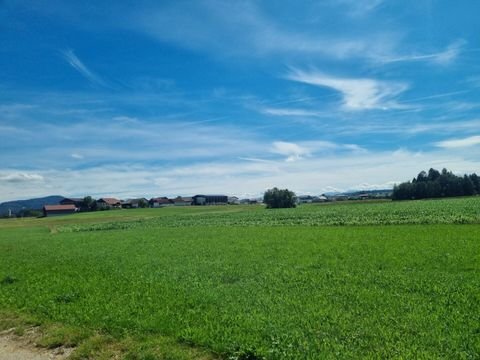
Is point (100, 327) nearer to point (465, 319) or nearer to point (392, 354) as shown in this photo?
point (392, 354)

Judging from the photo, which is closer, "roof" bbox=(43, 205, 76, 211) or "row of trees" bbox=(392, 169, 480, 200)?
"row of trees" bbox=(392, 169, 480, 200)

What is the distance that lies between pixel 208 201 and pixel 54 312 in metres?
185

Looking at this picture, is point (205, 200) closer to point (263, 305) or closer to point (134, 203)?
point (134, 203)

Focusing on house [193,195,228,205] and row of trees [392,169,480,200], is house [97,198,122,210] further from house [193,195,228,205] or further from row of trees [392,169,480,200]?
row of trees [392,169,480,200]

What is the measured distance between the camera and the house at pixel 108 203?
15475 cm

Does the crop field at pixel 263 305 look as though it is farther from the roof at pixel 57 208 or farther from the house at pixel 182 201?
the house at pixel 182 201

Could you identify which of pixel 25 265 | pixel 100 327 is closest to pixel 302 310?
pixel 100 327

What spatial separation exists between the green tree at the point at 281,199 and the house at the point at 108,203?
262ft

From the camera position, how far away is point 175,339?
23.3 feet

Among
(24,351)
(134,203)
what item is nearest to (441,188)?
(24,351)

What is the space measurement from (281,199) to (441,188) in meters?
46.9

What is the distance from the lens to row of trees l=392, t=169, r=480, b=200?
103375 mm

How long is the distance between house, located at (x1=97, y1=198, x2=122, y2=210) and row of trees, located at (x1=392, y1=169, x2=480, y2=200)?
11536 centimetres

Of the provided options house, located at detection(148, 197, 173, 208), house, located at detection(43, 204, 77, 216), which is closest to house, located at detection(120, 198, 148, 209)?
house, located at detection(148, 197, 173, 208)
